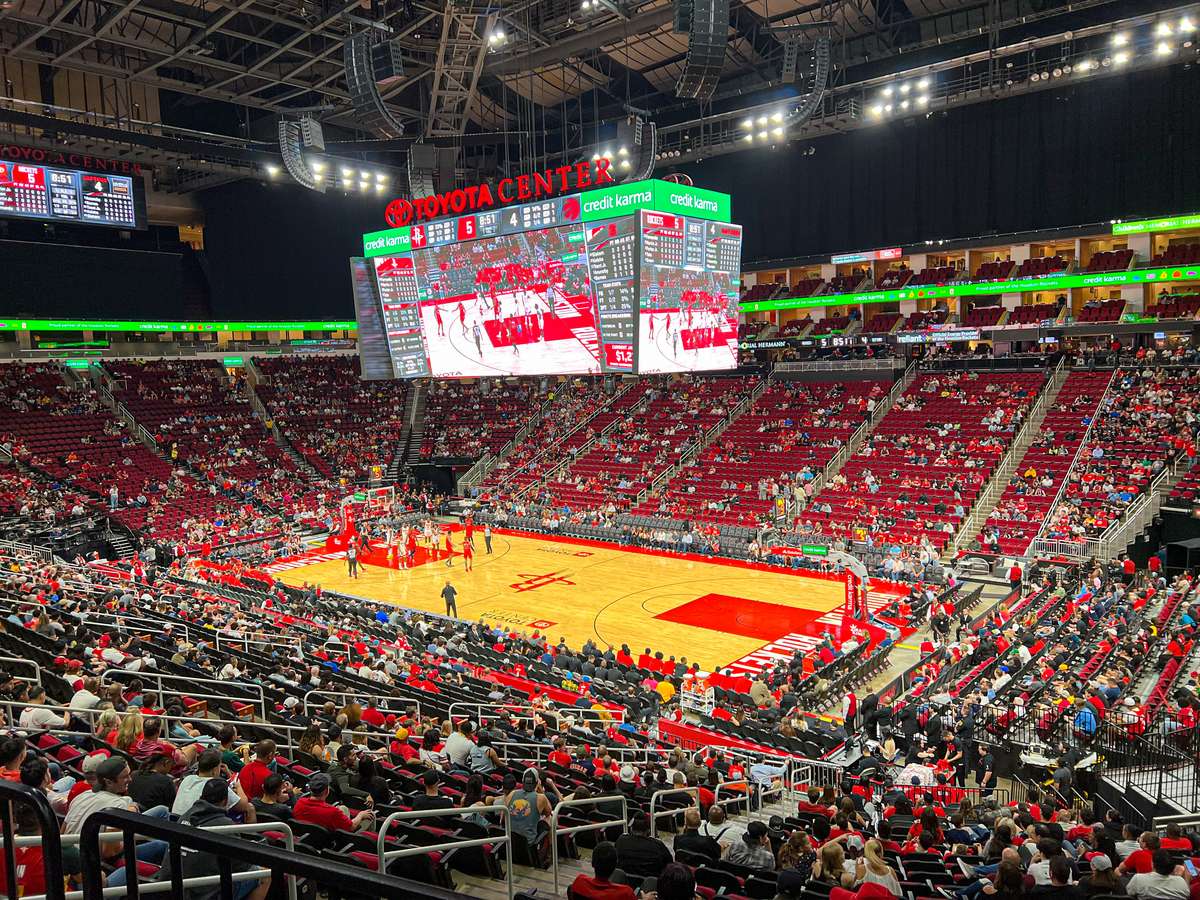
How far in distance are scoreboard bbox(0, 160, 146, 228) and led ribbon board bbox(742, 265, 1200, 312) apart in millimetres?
32599

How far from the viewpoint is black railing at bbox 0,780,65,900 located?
7.24 ft

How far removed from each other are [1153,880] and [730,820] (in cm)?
529

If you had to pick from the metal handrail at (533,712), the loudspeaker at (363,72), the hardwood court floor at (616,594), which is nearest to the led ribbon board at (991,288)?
the hardwood court floor at (616,594)

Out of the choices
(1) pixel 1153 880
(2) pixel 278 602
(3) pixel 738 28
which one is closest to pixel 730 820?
(1) pixel 1153 880

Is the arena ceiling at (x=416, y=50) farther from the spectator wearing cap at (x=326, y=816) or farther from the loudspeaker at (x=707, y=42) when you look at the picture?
the spectator wearing cap at (x=326, y=816)

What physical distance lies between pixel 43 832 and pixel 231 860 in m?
0.50

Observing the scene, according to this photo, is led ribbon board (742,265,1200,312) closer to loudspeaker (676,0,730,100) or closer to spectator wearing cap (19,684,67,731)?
loudspeaker (676,0,730,100)

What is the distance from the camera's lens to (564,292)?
96.2ft

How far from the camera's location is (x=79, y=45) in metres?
32.6

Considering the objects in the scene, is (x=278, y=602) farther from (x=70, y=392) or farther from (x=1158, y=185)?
(x=1158, y=185)

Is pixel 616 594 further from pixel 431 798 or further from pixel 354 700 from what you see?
pixel 431 798

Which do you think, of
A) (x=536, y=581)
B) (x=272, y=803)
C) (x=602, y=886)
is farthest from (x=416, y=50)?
(x=602, y=886)

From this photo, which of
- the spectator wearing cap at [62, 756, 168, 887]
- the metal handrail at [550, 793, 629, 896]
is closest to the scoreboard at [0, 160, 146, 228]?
the metal handrail at [550, 793, 629, 896]

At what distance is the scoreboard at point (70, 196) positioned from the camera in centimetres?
4059
